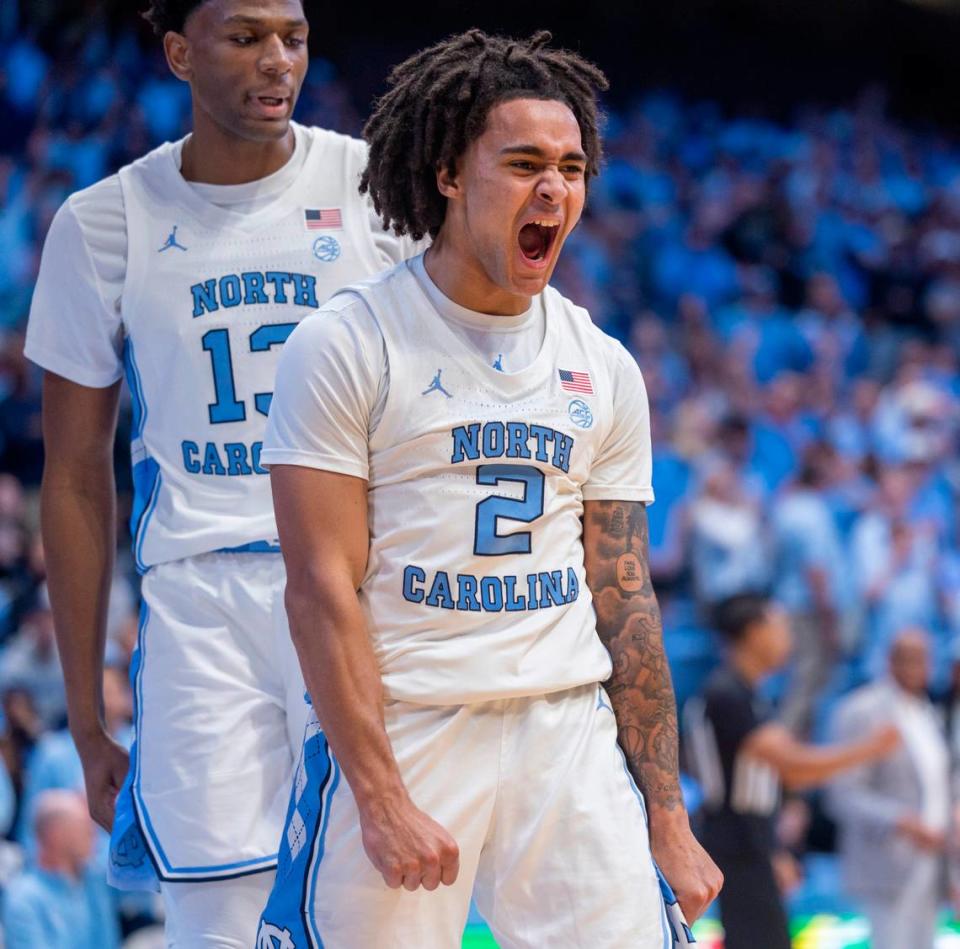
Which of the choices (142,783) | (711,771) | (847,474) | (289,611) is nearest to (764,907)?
(711,771)

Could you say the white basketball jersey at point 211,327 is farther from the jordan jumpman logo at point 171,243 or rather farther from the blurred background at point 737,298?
the blurred background at point 737,298

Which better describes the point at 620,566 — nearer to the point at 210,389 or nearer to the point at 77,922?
the point at 210,389

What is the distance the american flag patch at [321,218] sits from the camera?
355 centimetres

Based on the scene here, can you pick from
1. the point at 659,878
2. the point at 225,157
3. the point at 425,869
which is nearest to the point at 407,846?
the point at 425,869

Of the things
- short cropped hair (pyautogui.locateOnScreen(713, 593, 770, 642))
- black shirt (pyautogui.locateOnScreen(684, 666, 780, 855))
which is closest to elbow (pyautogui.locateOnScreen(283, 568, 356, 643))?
black shirt (pyautogui.locateOnScreen(684, 666, 780, 855))

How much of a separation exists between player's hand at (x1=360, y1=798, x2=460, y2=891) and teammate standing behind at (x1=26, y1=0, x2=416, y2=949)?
2.10 ft

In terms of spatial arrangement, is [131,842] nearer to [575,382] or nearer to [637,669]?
[637,669]

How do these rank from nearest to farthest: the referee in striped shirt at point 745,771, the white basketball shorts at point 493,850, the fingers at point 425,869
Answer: the fingers at point 425,869 → the white basketball shorts at point 493,850 → the referee in striped shirt at point 745,771

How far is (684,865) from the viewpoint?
2.93 metres

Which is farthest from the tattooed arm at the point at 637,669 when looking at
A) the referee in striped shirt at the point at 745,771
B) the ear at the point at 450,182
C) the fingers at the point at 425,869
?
the referee in striped shirt at the point at 745,771

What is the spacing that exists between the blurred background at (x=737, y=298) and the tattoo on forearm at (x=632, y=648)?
4163mm

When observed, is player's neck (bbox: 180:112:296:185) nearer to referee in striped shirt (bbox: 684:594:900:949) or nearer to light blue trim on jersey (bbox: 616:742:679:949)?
light blue trim on jersey (bbox: 616:742:679:949)

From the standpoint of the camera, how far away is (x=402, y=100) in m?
3.07

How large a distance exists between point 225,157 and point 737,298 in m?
11.8
